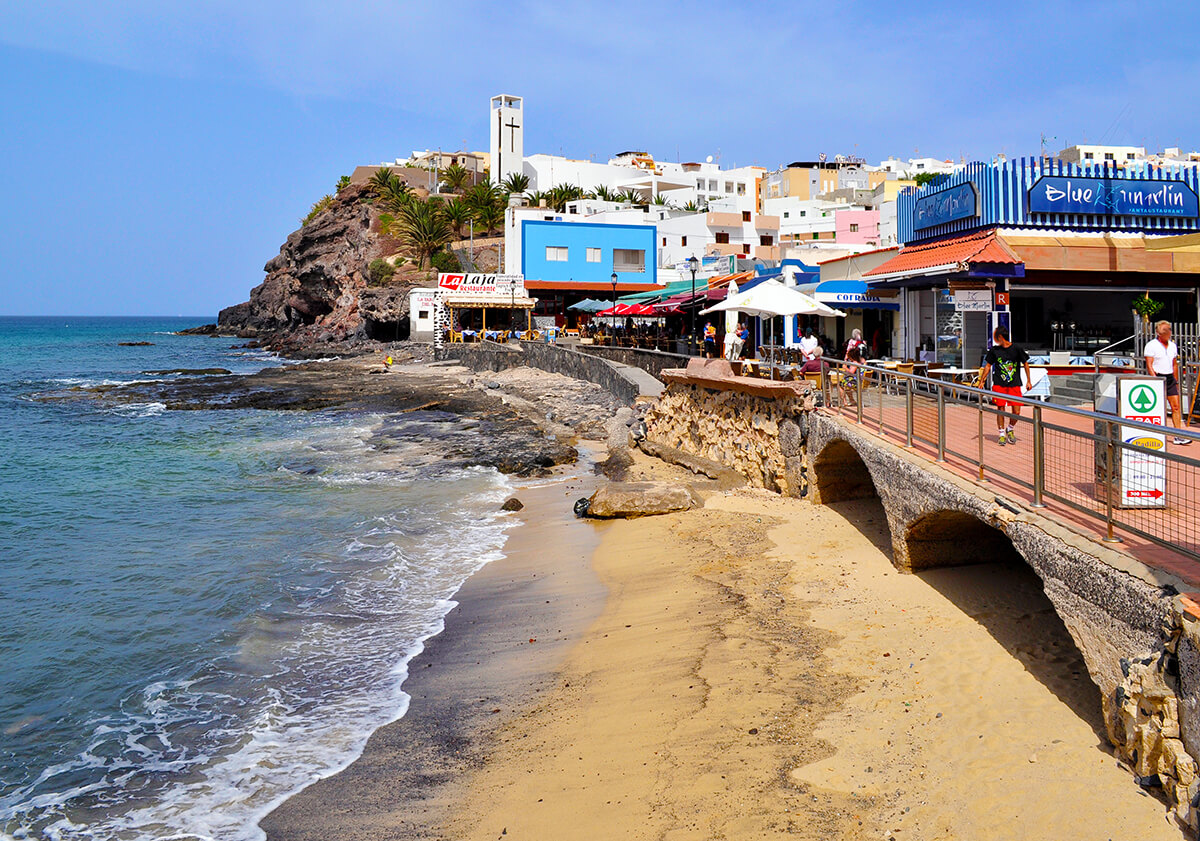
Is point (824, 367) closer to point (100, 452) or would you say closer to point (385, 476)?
point (385, 476)

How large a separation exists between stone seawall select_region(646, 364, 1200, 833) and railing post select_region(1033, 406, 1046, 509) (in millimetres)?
132

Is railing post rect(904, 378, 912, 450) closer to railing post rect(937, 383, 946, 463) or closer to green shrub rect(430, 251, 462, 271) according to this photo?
railing post rect(937, 383, 946, 463)

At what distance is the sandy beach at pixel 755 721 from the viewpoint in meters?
5.50

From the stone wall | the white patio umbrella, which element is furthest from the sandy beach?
the stone wall

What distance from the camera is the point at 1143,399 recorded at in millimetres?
7434

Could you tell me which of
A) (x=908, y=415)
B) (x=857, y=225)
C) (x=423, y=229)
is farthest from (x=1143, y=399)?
(x=423, y=229)

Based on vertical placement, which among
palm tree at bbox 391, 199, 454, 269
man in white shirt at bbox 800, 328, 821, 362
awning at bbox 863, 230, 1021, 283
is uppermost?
palm tree at bbox 391, 199, 454, 269

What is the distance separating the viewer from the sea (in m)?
7.02

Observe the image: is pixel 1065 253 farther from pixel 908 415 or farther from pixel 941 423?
pixel 941 423

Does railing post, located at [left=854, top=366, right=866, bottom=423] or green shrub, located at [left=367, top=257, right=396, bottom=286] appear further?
green shrub, located at [left=367, top=257, right=396, bottom=286]

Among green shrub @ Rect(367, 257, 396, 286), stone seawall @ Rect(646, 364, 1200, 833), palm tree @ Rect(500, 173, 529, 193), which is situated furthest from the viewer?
palm tree @ Rect(500, 173, 529, 193)

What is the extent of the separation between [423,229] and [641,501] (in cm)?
6734

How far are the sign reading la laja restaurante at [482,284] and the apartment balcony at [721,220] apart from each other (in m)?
15.1

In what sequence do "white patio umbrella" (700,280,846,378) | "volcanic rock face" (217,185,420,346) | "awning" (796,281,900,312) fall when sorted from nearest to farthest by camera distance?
"white patio umbrella" (700,280,846,378)
"awning" (796,281,900,312)
"volcanic rock face" (217,185,420,346)
